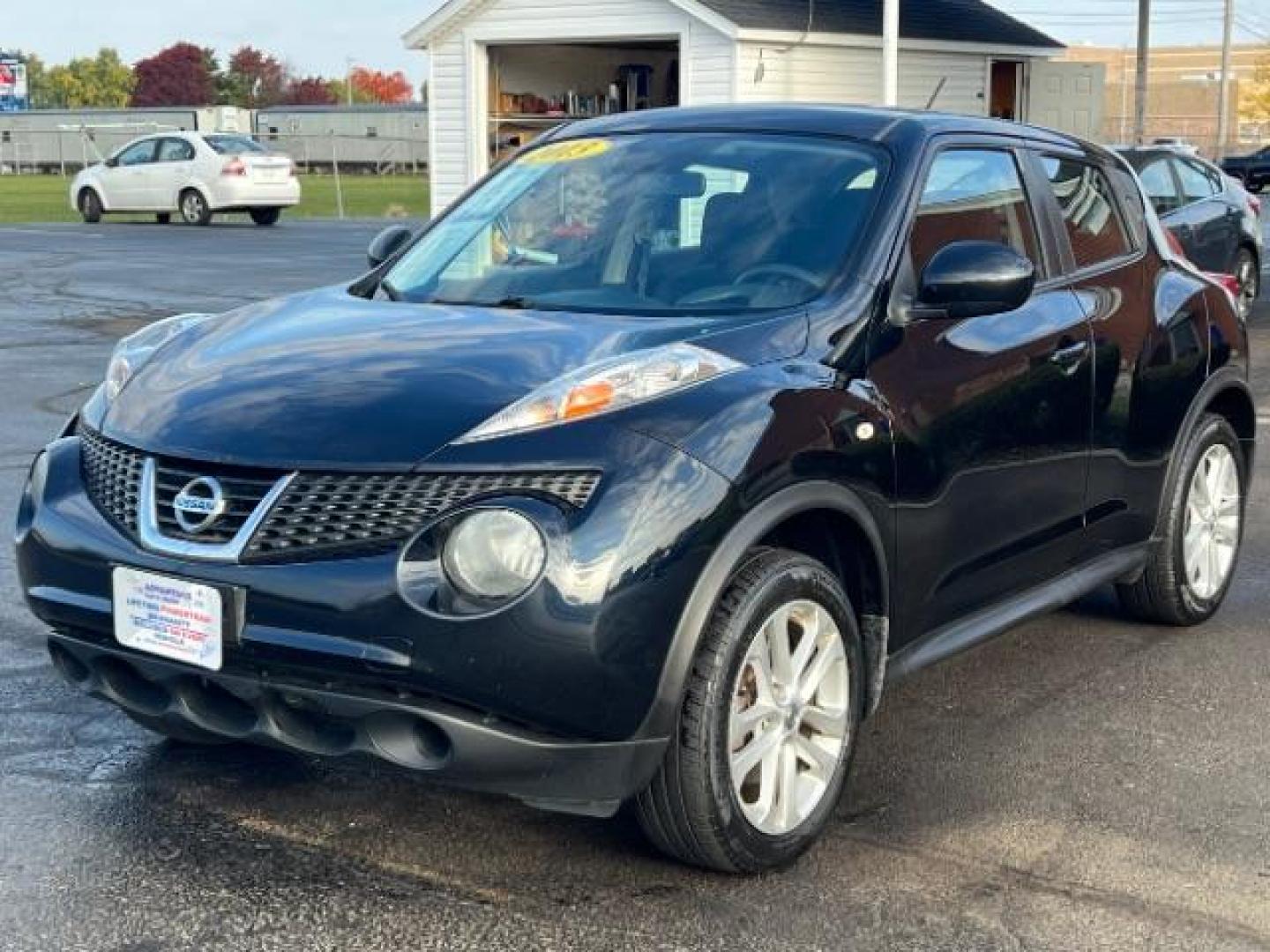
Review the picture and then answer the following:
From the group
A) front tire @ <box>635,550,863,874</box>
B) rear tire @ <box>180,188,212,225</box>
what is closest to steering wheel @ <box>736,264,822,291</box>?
front tire @ <box>635,550,863,874</box>

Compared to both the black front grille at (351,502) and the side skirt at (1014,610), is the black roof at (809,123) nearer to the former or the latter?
the side skirt at (1014,610)

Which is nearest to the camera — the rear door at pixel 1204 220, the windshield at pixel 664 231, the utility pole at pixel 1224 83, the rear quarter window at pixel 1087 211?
the windshield at pixel 664 231

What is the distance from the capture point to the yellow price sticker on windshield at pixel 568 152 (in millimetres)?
5289

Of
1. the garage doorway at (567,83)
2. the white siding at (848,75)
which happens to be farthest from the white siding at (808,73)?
the garage doorway at (567,83)

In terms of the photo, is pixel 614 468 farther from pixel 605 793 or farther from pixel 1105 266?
pixel 1105 266

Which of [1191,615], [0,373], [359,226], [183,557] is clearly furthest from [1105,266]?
[359,226]

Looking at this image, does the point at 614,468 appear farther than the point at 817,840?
No

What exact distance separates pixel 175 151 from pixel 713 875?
3111 cm

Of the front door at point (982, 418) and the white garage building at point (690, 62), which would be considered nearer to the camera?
the front door at point (982, 418)

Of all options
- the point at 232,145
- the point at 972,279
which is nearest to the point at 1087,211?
the point at 972,279

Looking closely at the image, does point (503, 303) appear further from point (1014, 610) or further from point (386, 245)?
point (1014, 610)

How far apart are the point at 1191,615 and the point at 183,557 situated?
149 inches

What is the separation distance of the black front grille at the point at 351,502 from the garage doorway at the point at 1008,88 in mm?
23247

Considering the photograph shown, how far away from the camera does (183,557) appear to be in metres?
3.74
